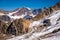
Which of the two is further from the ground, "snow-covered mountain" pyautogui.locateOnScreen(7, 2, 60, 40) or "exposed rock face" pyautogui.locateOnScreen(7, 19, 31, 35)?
"exposed rock face" pyautogui.locateOnScreen(7, 19, 31, 35)

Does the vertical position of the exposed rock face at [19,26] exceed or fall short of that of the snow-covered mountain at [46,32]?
it exceeds it

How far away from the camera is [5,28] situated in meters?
140

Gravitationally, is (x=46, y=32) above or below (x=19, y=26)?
below

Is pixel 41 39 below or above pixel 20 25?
below

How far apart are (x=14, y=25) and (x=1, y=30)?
15.2 meters

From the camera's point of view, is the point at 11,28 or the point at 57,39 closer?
the point at 57,39

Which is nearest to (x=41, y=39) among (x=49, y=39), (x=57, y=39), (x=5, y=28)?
(x=49, y=39)

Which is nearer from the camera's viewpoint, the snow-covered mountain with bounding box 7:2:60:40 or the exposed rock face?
the snow-covered mountain with bounding box 7:2:60:40

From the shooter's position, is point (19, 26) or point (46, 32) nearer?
point (46, 32)

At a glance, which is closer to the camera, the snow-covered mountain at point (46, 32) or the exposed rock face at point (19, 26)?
the snow-covered mountain at point (46, 32)

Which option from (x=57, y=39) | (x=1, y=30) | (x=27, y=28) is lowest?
(x=57, y=39)

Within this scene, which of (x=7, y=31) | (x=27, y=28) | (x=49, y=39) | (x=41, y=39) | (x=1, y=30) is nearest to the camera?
(x=49, y=39)

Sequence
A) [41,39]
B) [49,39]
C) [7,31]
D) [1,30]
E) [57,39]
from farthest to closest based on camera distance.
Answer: [1,30], [7,31], [41,39], [49,39], [57,39]

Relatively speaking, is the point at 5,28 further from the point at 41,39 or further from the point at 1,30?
the point at 41,39
